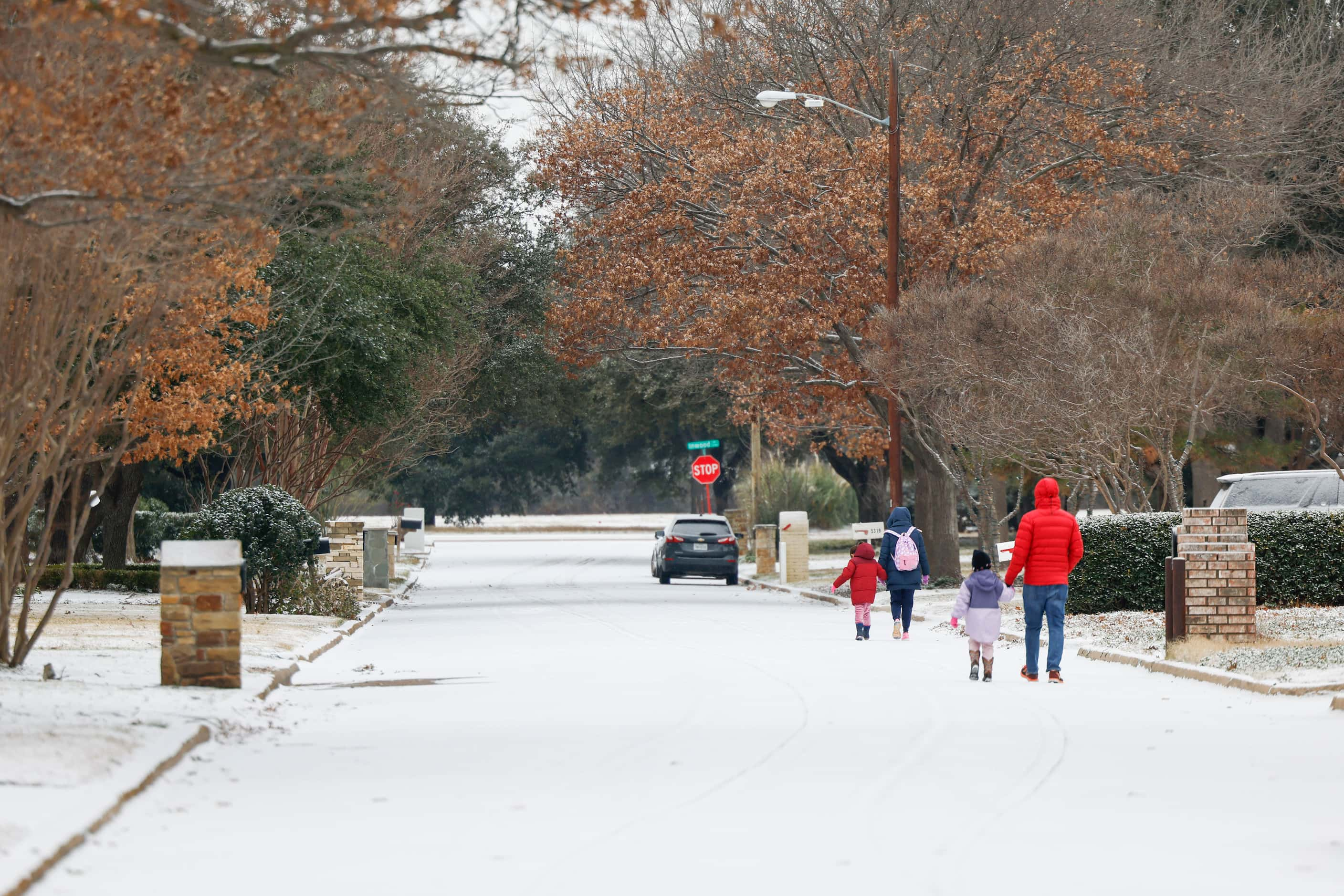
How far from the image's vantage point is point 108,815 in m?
8.40

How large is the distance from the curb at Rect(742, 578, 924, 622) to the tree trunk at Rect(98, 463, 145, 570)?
40.6ft

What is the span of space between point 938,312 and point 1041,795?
1956 cm

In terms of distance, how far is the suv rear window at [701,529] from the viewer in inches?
1569

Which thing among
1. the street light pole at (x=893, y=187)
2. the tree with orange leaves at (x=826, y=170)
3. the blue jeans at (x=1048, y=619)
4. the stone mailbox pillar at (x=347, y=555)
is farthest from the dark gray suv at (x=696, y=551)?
the blue jeans at (x=1048, y=619)

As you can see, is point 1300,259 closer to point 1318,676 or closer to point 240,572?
point 1318,676

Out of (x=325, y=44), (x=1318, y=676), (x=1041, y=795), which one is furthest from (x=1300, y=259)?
(x=1041, y=795)

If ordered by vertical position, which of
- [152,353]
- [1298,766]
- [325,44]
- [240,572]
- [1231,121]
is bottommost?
[1298,766]

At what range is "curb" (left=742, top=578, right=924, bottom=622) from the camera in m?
26.5

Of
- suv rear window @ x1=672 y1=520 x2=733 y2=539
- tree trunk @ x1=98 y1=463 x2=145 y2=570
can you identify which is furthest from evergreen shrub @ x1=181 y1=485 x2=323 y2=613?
suv rear window @ x1=672 y1=520 x2=733 y2=539

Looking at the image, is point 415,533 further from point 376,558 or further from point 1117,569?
point 1117,569

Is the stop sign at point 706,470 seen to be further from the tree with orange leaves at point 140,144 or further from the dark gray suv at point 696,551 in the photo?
the tree with orange leaves at point 140,144

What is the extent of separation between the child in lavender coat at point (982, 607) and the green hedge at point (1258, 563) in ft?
19.6

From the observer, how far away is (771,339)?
3209 cm

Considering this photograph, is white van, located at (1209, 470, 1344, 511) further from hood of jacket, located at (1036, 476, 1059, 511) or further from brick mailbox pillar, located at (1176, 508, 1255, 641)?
hood of jacket, located at (1036, 476, 1059, 511)
